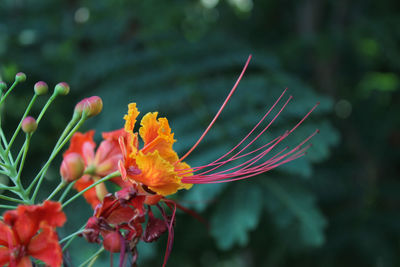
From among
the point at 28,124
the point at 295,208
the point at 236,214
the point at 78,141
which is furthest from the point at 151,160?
the point at 295,208

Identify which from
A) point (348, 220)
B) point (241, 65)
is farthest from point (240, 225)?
point (348, 220)

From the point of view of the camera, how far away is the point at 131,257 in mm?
1144

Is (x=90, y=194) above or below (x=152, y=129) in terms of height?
below

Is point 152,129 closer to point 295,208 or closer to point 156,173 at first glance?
point 156,173

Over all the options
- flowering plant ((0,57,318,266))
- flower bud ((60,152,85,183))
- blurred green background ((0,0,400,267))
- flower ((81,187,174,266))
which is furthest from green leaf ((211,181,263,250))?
flower bud ((60,152,85,183))

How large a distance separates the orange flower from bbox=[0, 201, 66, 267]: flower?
0.20 metres

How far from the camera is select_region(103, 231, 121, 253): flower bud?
110 centimetres

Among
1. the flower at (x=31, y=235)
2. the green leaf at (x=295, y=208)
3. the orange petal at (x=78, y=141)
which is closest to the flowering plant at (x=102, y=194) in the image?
the flower at (x=31, y=235)

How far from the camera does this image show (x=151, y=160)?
1.12 metres

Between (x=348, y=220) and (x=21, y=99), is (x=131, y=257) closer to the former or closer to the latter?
(x=21, y=99)

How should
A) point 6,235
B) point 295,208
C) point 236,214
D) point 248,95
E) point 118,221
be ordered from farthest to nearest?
1. point 248,95
2. point 295,208
3. point 236,214
4. point 118,221
5. point 6,235

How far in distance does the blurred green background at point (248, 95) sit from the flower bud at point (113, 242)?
1.29 meters

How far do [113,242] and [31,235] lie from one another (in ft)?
0.59

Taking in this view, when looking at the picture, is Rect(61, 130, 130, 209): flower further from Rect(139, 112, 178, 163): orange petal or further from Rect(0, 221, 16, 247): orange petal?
Rect(0, 221, 16, 247): orange petal
